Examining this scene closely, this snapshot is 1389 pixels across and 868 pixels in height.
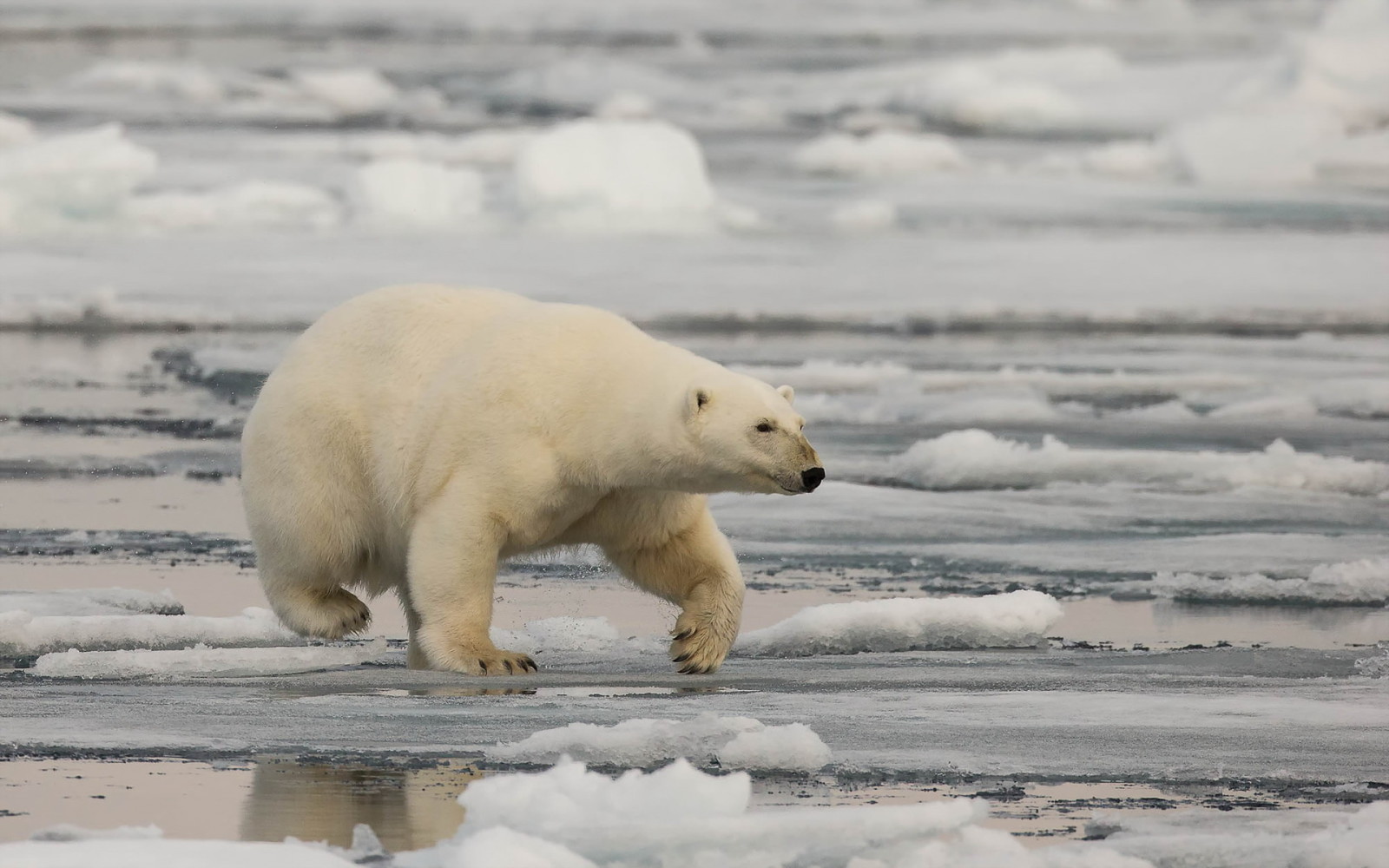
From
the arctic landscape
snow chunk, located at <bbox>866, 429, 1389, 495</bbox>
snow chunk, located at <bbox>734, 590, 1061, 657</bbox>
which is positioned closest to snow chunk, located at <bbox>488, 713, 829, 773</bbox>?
the arctic landscape

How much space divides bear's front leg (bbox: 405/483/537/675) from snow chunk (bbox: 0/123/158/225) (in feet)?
37.4

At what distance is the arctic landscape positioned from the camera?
138 inches

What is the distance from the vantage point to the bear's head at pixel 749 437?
14.7 feet

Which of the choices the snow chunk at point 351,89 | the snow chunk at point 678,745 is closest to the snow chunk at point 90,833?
the snow chunk at point 678,745

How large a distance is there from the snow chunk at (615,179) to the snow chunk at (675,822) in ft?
41.4

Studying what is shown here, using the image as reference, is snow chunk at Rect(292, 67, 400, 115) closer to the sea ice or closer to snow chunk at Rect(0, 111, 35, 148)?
snow chunk at Rect(0, 111, 35, 148)

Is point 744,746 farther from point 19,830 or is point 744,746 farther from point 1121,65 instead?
point 1121,65

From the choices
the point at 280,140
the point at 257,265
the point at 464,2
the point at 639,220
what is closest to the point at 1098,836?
the point at 257,265

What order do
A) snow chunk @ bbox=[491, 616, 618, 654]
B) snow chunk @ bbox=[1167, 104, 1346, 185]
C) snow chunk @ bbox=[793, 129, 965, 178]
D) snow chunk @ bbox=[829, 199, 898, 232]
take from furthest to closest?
Result: snow chunk @ bbox=[793, 129, 965, 178] < snow chunk @ bbox=[1167, 104, 1346, 185] < snow chunk @ bbox=[829, 199, 898, 232] < snow chunk @ bbox=[491, 616, 618, 654]

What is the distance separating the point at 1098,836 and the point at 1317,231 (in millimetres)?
14619

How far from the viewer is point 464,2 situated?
35.7 meters

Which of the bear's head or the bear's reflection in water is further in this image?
the bear's head

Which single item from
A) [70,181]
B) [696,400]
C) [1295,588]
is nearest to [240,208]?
[70,181]

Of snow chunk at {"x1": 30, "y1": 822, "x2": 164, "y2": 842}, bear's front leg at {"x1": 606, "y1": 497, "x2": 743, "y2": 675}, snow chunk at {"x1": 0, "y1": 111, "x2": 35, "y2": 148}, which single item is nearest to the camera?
snow chunk at {"x1": 30, "y1": 822, "x2": 164, "y2": 842}
